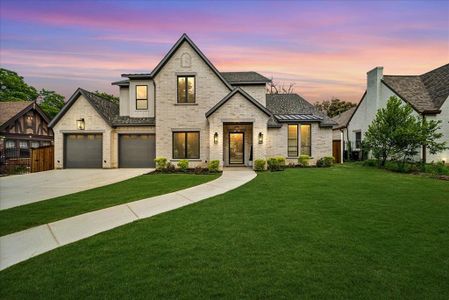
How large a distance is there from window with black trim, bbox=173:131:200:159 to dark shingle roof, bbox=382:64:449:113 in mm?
16715

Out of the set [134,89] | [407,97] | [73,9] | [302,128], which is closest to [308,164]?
[302,128]

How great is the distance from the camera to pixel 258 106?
15938 mm

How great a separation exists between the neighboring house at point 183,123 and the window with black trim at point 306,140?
73 mm

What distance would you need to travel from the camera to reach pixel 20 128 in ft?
78.0

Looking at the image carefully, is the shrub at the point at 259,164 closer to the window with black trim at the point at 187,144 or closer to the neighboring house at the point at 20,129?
the window with black trim at the point at 187,144

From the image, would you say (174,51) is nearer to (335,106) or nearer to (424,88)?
(424,88)

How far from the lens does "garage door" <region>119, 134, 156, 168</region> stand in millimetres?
18141

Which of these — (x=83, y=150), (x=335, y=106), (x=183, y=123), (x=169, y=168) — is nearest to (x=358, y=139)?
(x=183, y=123)

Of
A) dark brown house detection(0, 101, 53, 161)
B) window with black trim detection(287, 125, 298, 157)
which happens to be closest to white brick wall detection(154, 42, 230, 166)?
window with black trim detection(287, 125, 298, 157)

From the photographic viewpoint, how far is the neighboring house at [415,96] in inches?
703

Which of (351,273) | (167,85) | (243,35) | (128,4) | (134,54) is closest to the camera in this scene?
(351,273)

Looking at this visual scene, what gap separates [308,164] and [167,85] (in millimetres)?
11983

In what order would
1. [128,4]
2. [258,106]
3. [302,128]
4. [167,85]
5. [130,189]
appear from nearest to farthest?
[130,189] → [128,4] → [258,106] → [167,85] → [302,128]

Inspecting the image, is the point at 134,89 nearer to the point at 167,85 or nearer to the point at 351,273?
the point at 167,85
